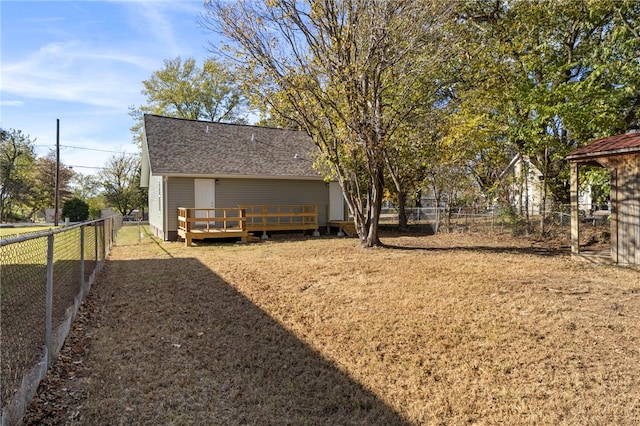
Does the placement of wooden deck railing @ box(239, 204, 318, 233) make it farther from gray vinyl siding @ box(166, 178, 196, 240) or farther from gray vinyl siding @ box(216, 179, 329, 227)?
gray vinyl siding @ box(166, 178, 196, 240)

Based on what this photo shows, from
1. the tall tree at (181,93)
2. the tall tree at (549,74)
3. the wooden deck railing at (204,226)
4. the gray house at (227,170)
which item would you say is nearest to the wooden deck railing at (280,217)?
the gray house at (227,170)

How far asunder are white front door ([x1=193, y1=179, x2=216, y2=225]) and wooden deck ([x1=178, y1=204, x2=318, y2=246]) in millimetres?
204

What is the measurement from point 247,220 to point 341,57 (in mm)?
8030

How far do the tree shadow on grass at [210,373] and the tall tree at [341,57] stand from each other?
6.22 meters

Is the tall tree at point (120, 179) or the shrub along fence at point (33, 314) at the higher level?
the tall tree at point (120, 179)

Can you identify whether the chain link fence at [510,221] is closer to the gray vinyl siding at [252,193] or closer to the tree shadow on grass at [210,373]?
the gray vinyl siding at [252,193]

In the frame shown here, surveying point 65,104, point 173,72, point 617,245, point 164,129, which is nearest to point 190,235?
point 164,129

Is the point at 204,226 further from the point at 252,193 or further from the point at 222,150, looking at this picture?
the point at 222,150

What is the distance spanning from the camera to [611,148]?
8211 mm

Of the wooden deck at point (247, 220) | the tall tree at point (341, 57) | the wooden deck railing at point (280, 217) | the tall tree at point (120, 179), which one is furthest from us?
the tall tree at point (120, 179)

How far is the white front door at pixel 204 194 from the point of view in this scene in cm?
1495

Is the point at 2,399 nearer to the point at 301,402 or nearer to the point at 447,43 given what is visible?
the point at 301,402

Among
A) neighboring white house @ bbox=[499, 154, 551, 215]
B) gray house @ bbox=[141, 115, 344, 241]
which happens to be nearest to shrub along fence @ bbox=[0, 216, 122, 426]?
gray house @ bbox=[141, 115, 344, 241]

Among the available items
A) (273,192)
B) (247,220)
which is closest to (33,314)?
(247,220)
